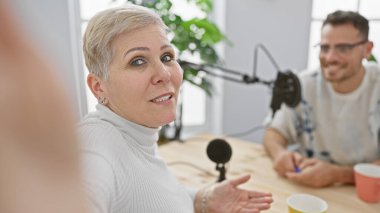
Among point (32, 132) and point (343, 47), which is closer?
point (32, 132)

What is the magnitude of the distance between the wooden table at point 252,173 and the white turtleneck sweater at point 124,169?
40 cm

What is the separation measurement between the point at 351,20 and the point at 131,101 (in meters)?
1.11

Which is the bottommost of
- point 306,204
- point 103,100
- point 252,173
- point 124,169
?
point 252,173

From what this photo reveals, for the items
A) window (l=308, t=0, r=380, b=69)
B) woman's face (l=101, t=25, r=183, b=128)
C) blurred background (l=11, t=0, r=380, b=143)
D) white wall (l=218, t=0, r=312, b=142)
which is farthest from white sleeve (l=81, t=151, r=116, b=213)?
window (l=308, t=0, r=380, b=69)

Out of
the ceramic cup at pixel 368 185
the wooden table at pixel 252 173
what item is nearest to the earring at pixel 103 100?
the wooden table at pixel 252 173

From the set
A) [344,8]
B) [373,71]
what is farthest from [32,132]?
[344,8]

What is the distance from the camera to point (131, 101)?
0.83 meters

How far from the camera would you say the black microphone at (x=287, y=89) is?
1309 mm

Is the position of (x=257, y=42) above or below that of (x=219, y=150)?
above

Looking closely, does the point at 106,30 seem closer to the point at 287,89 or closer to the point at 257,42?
the point at 287,89

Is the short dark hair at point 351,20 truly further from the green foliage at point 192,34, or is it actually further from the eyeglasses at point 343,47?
the green foliage at point 192,34

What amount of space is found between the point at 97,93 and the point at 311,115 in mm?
1105

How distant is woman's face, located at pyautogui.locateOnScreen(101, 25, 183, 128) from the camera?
0.81m

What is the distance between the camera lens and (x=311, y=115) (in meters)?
1.62
